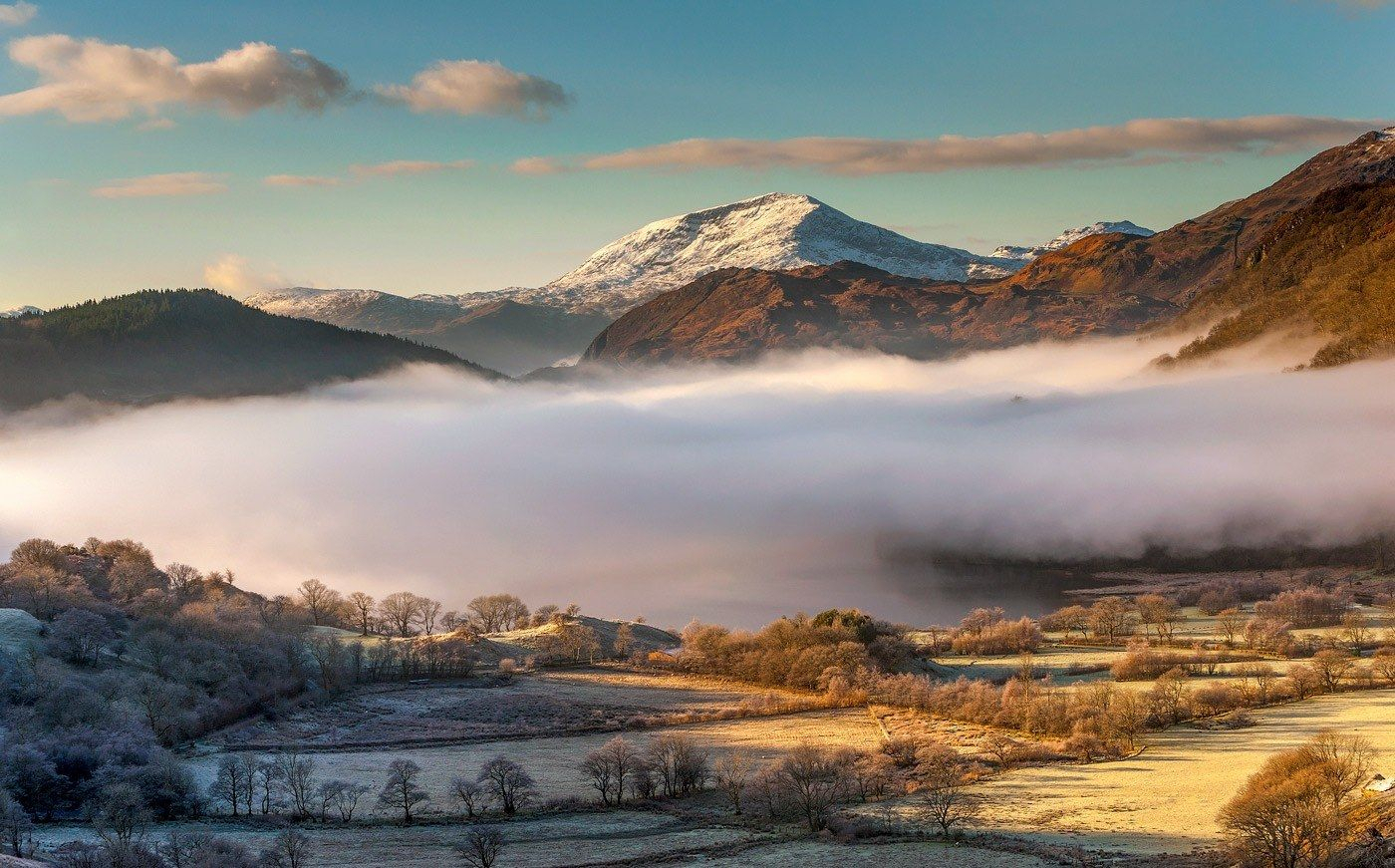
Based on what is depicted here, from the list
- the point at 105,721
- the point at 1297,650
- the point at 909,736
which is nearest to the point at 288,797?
the point at 105,721

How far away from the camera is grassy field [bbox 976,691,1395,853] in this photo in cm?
6688

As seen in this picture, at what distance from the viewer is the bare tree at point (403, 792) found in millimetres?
80375

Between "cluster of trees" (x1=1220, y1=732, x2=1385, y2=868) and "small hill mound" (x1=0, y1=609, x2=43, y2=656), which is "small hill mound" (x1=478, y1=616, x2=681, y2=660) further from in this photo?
"cluster of trees" (x1=1220, y1=732, x2=1385, y2=868)

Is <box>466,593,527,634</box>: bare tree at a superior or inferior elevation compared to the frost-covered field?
superior

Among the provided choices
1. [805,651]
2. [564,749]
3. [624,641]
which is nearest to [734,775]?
[564,749]

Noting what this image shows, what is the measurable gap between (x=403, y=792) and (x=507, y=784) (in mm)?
6902

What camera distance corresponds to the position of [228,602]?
460 feet

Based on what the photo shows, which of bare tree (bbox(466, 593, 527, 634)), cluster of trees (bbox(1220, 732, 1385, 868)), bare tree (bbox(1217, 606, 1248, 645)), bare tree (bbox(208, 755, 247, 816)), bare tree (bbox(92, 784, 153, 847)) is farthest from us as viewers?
bare tree (bbox(466, 593, 527, 634))

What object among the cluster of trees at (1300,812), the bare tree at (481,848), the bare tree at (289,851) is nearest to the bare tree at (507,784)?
the bare tree at (481,848)

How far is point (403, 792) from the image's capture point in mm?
81875

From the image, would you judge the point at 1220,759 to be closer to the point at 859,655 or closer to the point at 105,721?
the point at 859,655

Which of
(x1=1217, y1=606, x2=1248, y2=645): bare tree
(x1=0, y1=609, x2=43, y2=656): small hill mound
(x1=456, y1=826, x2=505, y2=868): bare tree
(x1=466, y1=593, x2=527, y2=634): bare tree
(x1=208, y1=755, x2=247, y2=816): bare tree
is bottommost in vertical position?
(x1=456, y1=826, x2=505, y2=868): bare tree

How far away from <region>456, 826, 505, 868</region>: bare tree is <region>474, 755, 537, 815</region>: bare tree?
25.9 ft

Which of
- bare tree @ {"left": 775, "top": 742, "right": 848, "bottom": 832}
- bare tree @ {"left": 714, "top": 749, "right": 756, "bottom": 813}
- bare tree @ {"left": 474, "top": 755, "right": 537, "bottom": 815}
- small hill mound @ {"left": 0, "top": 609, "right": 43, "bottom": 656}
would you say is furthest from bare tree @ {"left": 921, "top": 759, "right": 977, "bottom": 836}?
small hill mound @ {"left": 0, "top": 609, "right": 43, "bottom": 656}
